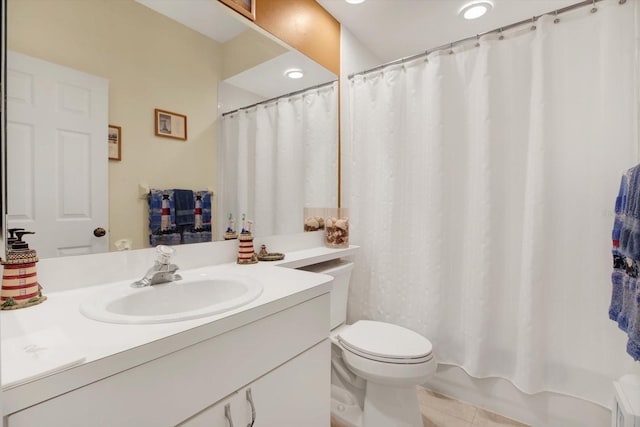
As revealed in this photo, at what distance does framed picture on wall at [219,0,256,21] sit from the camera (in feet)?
4.46

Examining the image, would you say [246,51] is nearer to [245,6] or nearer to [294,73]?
[245,6]

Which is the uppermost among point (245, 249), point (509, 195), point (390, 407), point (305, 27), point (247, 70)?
point (305, 27)

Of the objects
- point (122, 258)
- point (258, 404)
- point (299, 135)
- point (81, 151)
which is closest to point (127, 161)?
point (81, 151)

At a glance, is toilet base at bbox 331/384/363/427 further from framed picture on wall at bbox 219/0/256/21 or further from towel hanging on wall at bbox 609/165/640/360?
framed picture on wall at bbox 219/0/256/21

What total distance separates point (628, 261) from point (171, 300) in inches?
62.2

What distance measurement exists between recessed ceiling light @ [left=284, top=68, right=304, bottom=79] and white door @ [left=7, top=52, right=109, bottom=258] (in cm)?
97

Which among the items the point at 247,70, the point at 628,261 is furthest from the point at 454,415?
the point at 247,70

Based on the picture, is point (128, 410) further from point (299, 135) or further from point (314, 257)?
point (299, 135)

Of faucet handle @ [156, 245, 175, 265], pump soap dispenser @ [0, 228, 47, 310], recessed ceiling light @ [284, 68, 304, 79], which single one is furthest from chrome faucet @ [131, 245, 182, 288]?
recessed ceiling light @ [284, 68, 304, 79]

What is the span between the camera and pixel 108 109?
3.37ft

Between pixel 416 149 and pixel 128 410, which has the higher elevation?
pixel 416 149

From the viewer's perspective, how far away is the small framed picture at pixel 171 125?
1154mm

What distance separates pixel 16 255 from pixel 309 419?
0.97 m

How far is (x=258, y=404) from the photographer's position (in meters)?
0.85
